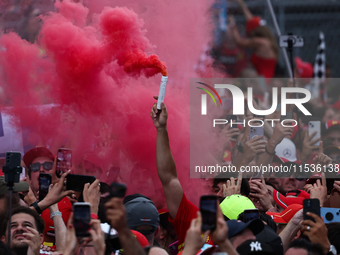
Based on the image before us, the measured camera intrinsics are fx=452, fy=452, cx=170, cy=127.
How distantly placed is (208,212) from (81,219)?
0.55 metres

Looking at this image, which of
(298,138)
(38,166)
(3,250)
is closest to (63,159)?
(38,166)

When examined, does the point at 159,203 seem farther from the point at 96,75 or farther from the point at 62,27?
the point at 62,27

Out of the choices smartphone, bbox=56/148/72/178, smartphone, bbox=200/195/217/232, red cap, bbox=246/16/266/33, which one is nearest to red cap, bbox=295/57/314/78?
red cap, bbox=246/16/266/33

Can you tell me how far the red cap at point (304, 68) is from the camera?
45.5 feet

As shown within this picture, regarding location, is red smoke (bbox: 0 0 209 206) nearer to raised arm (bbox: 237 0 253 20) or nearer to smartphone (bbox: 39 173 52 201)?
smartphone (bbox: 39 173 52 201)

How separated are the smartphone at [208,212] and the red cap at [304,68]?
→ 41.2 ft

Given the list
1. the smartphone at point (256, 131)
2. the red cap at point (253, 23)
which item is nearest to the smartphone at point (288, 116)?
the smartphone at point (256, 131)

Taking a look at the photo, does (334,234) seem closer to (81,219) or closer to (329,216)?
(329,216)

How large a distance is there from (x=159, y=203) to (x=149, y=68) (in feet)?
4.71

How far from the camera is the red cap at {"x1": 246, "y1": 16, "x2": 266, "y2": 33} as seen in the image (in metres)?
12.9

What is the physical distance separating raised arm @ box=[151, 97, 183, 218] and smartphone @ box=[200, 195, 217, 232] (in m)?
1.03

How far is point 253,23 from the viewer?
13125 mm

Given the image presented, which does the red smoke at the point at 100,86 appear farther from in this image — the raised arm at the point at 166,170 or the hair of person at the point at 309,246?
the hair of person at the point at 309,246

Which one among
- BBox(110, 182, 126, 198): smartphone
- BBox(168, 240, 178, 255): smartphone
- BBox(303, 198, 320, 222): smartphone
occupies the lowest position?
BBox(168, 240, 178, 255): smartphone
